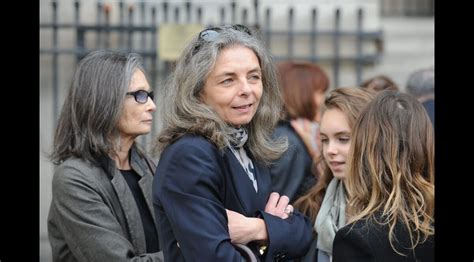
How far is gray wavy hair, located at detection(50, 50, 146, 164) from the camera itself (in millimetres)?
3707

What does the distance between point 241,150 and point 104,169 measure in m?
0.82

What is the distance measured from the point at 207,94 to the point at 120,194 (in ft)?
2.61

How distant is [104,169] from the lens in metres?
3.68

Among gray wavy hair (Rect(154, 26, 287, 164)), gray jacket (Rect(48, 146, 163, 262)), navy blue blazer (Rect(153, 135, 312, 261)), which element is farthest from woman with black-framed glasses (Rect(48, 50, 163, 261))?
navy blue blazer (Rect(153, 135, 312, 261))

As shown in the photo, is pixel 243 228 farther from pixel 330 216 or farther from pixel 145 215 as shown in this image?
pixel 145 215

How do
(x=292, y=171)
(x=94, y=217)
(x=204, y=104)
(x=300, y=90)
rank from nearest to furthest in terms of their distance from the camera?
(x=204, y=104) → (x=94, y=217) → (x=292, y=171) → (x=300, y=90)

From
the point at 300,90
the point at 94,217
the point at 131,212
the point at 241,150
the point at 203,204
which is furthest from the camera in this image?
the point at 300,90

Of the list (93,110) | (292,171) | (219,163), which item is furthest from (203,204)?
(292,171)

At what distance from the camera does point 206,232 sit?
2.80 metres

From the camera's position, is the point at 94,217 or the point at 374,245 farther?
the point at 94,217
